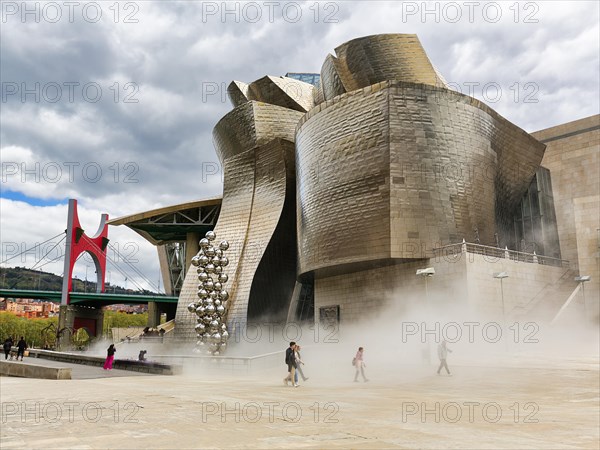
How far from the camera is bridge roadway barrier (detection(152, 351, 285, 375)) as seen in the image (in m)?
19.0

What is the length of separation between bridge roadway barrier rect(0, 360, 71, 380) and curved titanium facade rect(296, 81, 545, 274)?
14675 millimetres

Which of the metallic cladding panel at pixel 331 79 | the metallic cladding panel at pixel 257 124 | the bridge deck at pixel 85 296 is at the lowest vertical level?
the bridge deck at pixel 85 296

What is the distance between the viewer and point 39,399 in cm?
966

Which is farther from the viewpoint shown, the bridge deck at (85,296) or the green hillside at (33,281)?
the green hillside at (33,281)

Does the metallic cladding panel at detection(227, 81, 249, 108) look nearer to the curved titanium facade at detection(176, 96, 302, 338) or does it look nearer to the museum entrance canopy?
the curved titanium facade at detection(176, 96, 302, 338)

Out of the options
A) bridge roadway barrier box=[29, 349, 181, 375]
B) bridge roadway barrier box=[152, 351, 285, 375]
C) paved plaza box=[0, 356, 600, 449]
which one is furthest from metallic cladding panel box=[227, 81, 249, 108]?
paved plaza box=[0, 356, 600, 449]

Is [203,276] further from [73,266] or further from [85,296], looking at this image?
[73,266]

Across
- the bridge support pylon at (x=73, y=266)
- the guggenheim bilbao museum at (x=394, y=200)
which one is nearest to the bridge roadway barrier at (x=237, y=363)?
the guggenheim bilbao museum at (x=394, y=200)

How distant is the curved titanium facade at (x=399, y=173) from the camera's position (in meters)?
25.6

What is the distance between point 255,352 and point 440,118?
16346mm

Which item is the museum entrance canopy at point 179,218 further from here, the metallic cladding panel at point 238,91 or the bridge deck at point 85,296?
the bridge deck at point 85,296

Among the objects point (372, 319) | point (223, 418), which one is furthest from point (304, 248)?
point (223, 418)

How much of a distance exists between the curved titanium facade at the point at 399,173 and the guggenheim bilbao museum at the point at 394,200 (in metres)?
0.07

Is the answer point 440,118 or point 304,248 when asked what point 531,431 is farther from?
point 304,248
